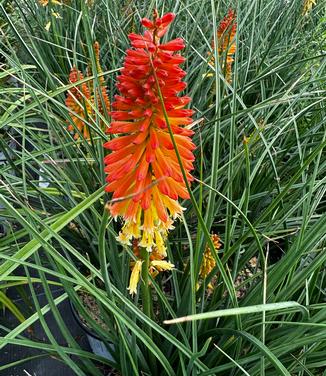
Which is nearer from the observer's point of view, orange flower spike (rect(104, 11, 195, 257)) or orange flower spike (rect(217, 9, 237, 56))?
orange flower spike (rect(104, 11, 195, 257))

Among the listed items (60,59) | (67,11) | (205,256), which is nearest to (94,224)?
(205,256)

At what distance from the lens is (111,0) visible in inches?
140

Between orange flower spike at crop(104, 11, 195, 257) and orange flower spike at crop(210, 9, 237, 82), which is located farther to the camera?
orange flower spike at crop(210, 9, 237, 82)

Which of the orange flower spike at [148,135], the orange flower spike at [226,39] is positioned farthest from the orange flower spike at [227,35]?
the orange flower spike at [148,135]

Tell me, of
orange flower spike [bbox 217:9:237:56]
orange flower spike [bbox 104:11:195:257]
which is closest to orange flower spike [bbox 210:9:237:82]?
orange flower spike [bbox 217:9:237:56]

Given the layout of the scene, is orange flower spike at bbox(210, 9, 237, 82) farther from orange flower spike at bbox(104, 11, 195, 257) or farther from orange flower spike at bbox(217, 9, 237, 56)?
orange flower spike at bbox(104, 11, 195, 257)

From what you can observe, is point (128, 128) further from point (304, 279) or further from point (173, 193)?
point (304, 279)

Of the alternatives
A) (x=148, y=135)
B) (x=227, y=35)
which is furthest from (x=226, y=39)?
(x=148, y=135)

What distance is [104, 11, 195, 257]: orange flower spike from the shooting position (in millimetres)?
1102

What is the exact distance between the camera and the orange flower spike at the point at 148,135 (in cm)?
110

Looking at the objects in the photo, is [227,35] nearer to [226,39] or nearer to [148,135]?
[226,39]

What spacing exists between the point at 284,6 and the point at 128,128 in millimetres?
3086

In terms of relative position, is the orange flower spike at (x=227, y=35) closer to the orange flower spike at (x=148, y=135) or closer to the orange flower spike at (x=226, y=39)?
the orange flower spike at (x=226, y=39)

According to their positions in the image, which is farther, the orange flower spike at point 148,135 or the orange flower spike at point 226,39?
the orange flower spike at point 226,39
